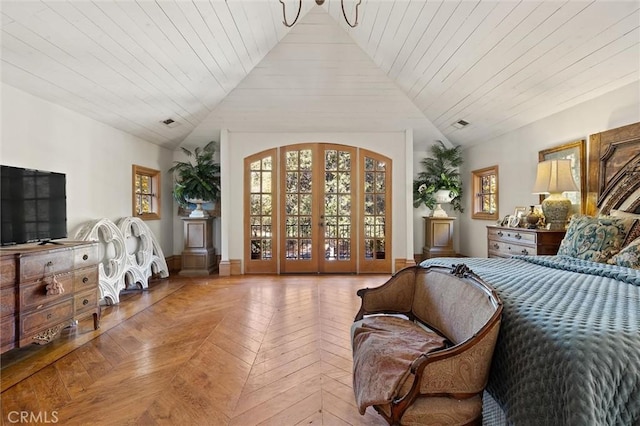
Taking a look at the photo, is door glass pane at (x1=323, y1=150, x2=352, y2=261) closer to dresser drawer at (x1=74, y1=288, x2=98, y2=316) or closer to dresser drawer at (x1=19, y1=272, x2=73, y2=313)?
dresser drawer at (x1=74, y1=288, x2=98, y2=316)

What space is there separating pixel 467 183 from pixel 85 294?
19.1 feet

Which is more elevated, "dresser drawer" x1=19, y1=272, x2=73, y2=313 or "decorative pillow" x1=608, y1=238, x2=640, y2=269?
"decorative pillow" x1=608, y1=238, x2=640, y2=269

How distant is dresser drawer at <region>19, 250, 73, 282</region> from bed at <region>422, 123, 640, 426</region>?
3.07 m

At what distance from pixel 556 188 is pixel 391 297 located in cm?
220

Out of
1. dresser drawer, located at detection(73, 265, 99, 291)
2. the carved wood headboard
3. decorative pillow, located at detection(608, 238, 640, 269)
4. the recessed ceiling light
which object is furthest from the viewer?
the recessed ceiling light

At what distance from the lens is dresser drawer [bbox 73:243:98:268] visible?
291cm

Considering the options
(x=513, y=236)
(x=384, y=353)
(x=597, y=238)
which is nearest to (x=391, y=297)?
(x=384, y=353)

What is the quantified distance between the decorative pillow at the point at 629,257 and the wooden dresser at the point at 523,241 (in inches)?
39.9

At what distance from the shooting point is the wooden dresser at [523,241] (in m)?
3.22

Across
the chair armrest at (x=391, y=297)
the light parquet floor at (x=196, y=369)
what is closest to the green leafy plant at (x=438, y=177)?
the light parquet floor at (x=196, y=369)

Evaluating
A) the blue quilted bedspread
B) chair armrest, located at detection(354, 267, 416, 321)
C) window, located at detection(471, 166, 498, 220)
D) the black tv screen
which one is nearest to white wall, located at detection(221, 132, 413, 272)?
window, located at detection(471, 166, 498, 220)

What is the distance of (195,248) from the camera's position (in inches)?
225

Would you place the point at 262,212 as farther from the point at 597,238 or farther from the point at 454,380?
the point at 454,380

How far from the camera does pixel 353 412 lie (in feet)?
6.02
